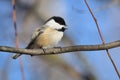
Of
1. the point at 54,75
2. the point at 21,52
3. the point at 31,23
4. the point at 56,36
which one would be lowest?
the point at 54,75

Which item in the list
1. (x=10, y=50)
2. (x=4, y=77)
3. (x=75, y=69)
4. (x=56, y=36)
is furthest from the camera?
(x=75, y=69)

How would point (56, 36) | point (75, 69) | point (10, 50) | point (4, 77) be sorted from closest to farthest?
point (10, 50) < point (56, 36) < point (4, 77) < point (75, 69)

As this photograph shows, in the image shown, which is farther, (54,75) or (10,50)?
(54,75)

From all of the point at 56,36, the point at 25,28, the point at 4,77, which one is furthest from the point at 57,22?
the point at 25,28

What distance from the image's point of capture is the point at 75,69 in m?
4.06

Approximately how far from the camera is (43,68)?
162 inches

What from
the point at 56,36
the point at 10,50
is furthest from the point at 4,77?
→ the point at 10,50

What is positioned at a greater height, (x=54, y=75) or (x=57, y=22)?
(x=57, y=22)

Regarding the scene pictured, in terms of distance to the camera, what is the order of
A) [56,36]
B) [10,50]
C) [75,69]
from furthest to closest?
[75,69] < [56,36] < [10,50]

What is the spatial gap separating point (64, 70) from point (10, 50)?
2311 millimetres

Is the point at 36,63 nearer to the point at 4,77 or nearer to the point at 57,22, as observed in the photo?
the point at 4,77

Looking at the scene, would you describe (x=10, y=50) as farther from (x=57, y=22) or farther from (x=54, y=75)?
(x=54, y=75)

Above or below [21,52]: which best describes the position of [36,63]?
below

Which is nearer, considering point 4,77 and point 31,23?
point 4,77
